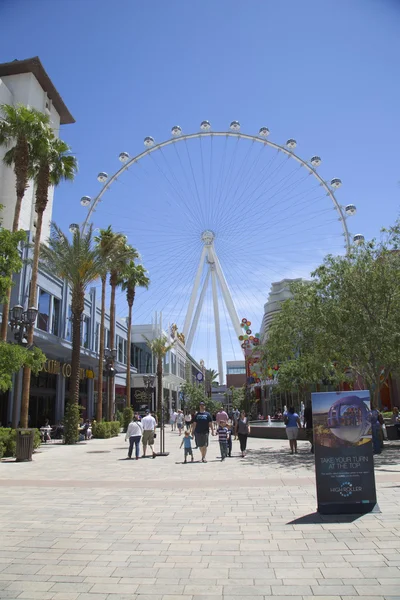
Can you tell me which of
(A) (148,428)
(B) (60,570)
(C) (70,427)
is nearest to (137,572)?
(B) (60,570)

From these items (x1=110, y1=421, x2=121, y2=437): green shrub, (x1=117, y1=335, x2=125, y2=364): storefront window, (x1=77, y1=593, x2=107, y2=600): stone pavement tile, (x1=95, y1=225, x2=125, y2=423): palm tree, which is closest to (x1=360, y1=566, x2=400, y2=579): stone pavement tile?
(x1=77, y1=593, x2=107, y2=600): stone pavement tile

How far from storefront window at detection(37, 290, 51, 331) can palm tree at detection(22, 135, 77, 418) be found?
6.22m

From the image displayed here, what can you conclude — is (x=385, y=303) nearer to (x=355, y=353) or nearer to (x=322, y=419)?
(x=355, y=353)

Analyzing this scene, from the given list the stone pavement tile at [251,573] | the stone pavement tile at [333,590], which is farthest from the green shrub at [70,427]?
the stone pavement tile at [333,590]

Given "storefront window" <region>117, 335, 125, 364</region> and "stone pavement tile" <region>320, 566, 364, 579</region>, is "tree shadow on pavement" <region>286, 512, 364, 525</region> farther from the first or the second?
"storefront window" <region>117, 335, 125, 364</region>

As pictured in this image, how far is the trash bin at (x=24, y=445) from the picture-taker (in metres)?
17.1

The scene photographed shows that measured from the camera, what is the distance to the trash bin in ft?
56.0

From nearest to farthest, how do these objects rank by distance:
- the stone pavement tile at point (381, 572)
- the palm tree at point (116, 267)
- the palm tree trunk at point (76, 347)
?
the stone pavement tile at point (381, 572) < the palm tree trunk at point (76, 347) < the palm tree at point (116, 267)

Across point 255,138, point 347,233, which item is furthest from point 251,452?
point 255,138

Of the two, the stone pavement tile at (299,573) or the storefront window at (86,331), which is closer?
the stone pavement tile at (299,573)

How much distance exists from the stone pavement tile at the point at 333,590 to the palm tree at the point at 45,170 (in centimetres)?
1818

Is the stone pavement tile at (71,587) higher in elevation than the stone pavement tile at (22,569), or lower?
higher

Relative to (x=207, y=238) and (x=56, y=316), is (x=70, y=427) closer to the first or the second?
(x=56, y=316)

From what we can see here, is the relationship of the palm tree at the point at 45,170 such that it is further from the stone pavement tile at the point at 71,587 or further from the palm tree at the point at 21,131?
the stone pavement tile at the point at 71,587
